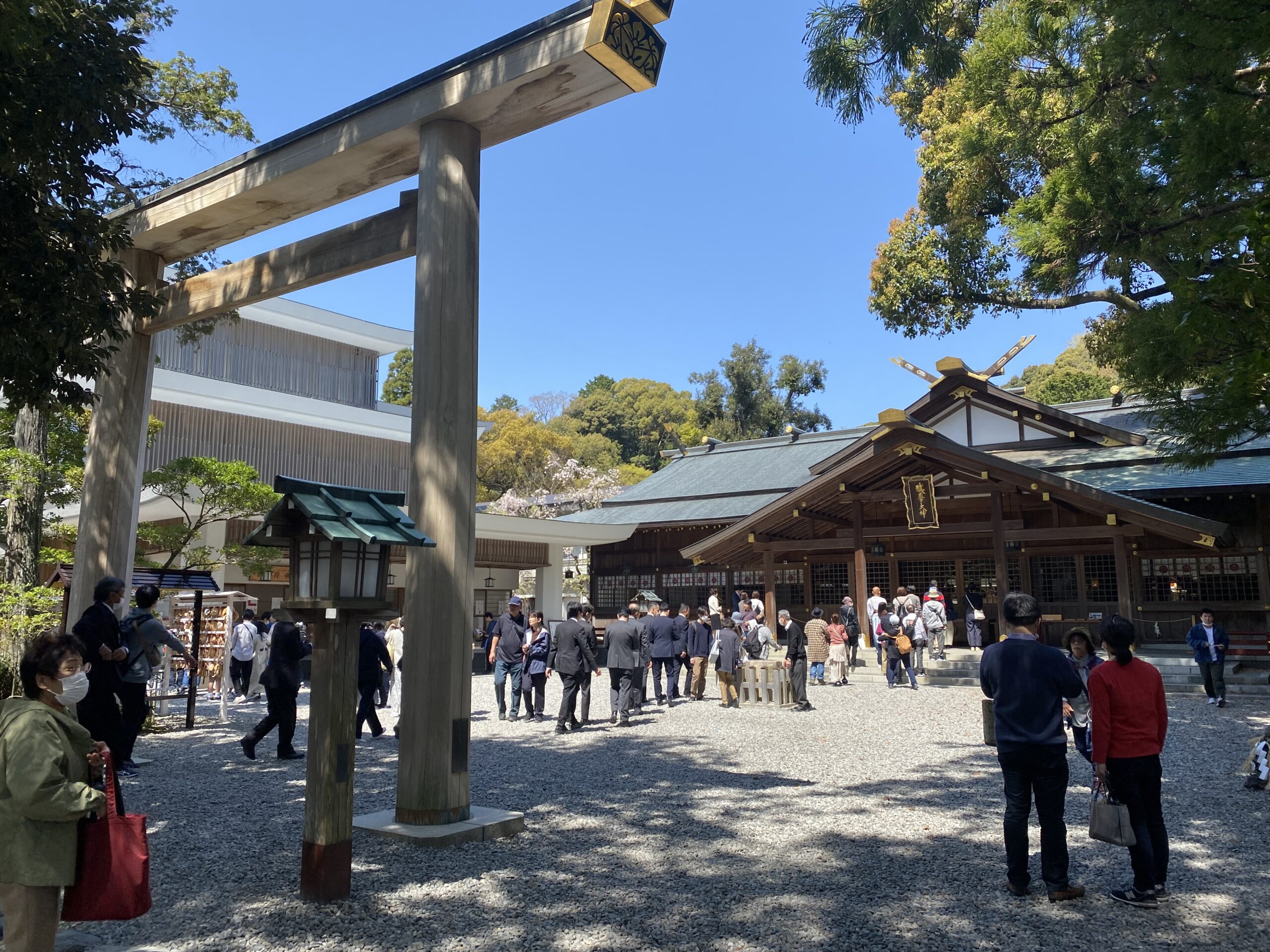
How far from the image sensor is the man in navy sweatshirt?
14.2ft

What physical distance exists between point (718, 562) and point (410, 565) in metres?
17.3

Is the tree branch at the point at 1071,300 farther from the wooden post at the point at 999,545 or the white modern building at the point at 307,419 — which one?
the white modern building at the point at 307,419

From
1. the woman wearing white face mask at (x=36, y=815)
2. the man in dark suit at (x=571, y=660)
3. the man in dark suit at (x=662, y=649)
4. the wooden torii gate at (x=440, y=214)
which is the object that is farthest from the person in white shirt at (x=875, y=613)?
the woman wearing white face mask at (x=36, y=815)

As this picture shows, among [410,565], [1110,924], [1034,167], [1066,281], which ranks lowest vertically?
[1110,924]

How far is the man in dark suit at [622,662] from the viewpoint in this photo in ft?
35.8

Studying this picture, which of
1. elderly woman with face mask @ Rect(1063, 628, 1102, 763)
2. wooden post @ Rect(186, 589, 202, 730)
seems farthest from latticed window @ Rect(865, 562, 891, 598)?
wooden post @ Rect(186, 589, 202, 730)

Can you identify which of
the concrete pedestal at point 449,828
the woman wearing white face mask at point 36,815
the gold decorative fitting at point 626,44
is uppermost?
the gold decorative fitting at point 626,44

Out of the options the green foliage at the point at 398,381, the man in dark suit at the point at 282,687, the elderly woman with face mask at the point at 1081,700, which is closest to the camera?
the elderly woman with face mask at the point at 1081,700

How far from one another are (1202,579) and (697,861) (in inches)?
644

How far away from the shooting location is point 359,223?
675 centimetres

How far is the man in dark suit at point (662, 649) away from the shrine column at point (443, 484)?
24.9 ft

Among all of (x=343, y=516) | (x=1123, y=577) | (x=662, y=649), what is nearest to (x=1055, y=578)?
(x=1123, y=577)

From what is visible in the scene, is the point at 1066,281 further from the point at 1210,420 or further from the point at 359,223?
the point at 359,223

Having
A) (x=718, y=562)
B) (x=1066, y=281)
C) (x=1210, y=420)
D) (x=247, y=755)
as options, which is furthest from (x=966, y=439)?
(x=247, y=755)
